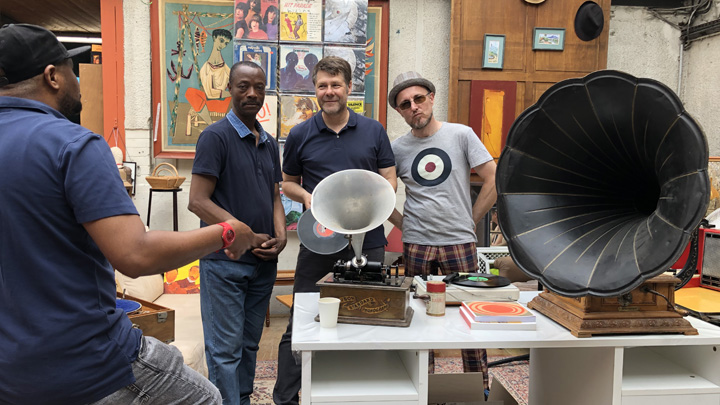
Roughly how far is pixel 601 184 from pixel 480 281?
0.58m

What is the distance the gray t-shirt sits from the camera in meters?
2.60

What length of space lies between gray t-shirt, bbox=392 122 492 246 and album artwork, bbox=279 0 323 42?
2365 mm

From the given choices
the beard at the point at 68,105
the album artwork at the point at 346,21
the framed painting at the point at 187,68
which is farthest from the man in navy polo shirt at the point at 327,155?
the framed painting at the point at 187,68

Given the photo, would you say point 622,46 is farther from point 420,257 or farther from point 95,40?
point 95,40

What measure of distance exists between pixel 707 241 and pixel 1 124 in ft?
9.58

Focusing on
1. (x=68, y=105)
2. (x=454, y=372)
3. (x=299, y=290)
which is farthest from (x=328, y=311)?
(x=454, y=372)

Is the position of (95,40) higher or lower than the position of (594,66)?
higher

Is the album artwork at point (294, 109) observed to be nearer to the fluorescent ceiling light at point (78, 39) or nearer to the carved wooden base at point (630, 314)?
the carved wooden base at point (630, 314)

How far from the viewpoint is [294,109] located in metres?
4.70

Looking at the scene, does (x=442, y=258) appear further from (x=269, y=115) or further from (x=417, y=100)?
(x=269, y=115)

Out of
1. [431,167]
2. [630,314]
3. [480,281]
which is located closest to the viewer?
[630,314]

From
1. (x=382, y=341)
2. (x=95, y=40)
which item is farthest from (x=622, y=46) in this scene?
(x=95, y=40)

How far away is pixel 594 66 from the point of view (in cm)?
470

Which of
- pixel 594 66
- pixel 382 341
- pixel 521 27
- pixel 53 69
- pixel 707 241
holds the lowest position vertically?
pixel 382 341
